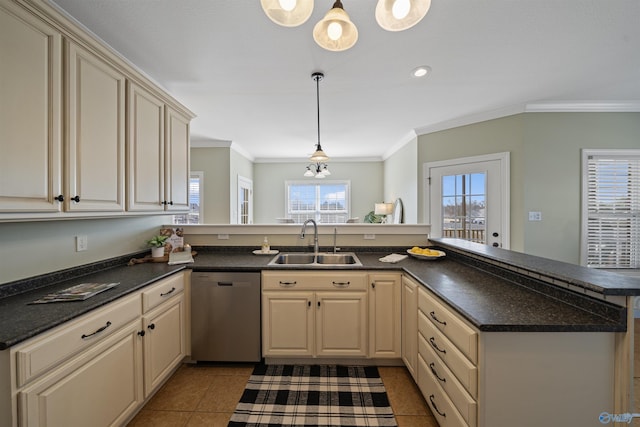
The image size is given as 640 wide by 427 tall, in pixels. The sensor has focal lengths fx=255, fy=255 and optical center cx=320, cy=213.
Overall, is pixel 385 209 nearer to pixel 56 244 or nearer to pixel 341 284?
pixel 341 284

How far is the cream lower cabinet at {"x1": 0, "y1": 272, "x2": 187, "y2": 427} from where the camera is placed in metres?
0.97

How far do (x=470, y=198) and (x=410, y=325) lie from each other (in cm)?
253

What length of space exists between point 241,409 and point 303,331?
640 millimetres

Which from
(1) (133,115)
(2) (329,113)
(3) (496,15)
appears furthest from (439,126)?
(1) (133,115)

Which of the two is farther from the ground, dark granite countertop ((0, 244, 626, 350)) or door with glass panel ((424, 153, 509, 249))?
door with glass panel ((424, 153, 509, 249))

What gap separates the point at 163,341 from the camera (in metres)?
1.81

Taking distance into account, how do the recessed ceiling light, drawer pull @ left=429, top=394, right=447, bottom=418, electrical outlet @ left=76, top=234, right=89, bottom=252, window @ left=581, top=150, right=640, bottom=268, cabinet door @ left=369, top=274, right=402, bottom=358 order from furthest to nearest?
window @ left=581, top=150, right=640, bottom=268, the recessed ceiling light, cabinet door @ left=369, top=274, right=402, bottom=358, electrical outlet @ left=76, top=234, right=89, bottom=252, drawer pull @ left=429, top=394, right=447, bottom=418

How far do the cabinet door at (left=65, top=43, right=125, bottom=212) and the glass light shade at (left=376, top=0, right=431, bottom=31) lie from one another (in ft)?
5.30

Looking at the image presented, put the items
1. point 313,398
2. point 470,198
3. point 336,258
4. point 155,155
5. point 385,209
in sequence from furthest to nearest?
point 385,209 < point 470,198 < point 336,258 < point 155,155 < point 313,398

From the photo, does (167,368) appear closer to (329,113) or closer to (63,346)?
(63,346)

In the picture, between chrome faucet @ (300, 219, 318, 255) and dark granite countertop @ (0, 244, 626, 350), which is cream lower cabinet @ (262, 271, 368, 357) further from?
chrome faucet @ (300, 219, 318, 255)

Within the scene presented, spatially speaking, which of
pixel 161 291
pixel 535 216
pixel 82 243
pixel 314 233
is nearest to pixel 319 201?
pixel 314 233

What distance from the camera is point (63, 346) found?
1.11 metres

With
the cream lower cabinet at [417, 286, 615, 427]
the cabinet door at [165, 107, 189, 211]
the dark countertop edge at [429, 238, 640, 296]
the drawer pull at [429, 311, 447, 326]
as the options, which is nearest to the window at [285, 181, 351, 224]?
the cabinet door at [165, 107, 189, 211]
